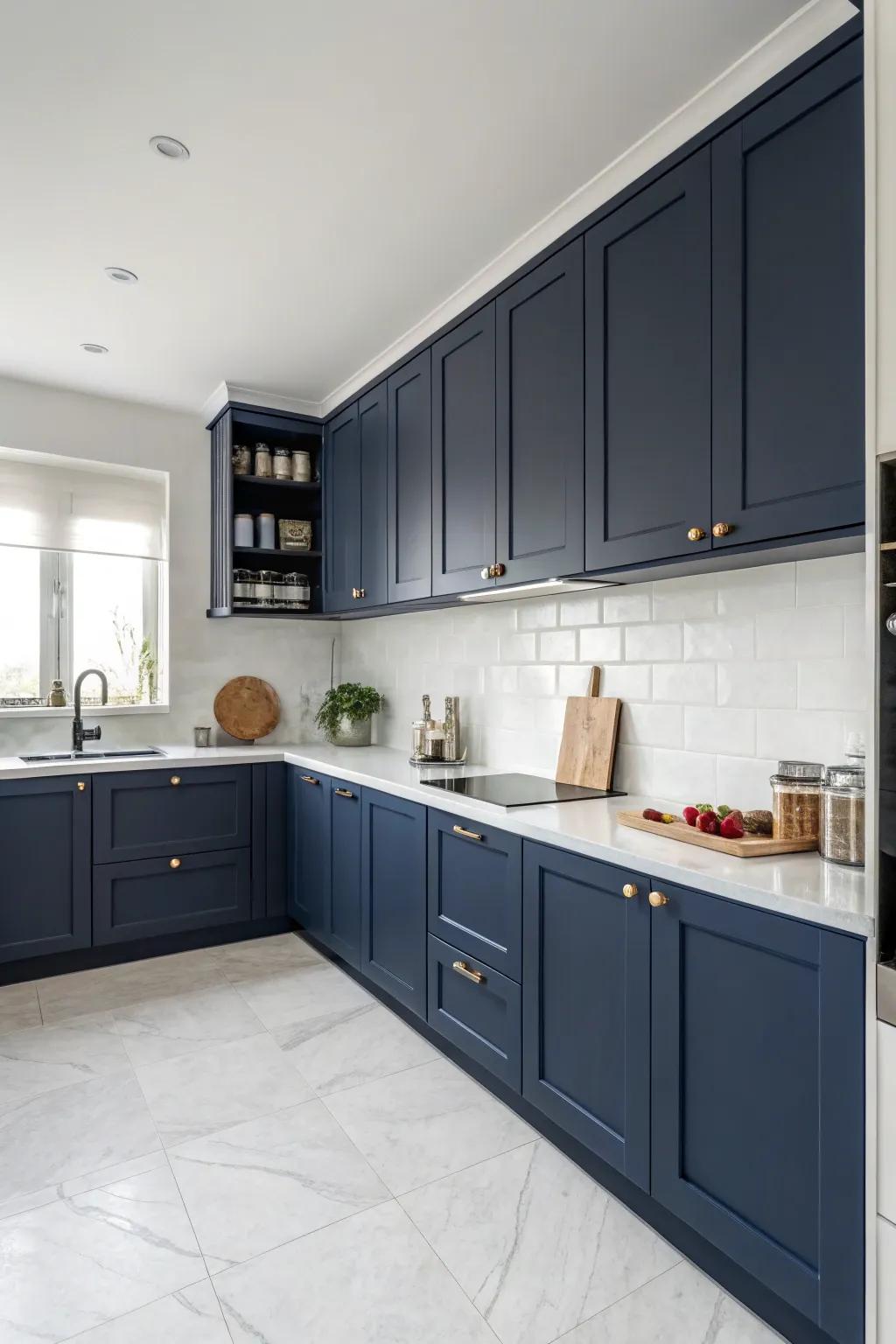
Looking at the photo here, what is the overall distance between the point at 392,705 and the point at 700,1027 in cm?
252

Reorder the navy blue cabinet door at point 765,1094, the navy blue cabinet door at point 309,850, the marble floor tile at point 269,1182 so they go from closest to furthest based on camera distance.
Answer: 1. the navy blue cabinet door at point 765,1094
2. the marble floor tile at point 269,1182
3. the navy blue cabinet door at point 309,850

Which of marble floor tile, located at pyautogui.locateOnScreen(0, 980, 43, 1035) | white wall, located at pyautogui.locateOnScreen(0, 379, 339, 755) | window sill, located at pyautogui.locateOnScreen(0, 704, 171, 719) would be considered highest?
white wall, located at pyautogui.locateOnScreen(0, 379, 339, 755)

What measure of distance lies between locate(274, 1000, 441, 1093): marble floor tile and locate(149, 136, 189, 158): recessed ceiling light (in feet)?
8.58

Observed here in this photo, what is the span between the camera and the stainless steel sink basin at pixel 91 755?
348cm

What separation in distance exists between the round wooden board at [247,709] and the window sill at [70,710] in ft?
0.91

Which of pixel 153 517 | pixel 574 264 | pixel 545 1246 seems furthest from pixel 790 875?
pixel 153 517

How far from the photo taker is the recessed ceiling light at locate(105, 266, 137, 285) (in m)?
2.62

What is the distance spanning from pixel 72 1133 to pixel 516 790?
1.56 m

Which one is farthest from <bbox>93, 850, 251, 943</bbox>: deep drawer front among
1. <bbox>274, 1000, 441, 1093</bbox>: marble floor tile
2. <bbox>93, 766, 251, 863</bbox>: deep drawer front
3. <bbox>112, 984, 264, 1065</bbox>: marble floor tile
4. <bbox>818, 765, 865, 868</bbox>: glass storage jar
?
<bbox>818, 765, 865, 868</bbox>: glass storage jar

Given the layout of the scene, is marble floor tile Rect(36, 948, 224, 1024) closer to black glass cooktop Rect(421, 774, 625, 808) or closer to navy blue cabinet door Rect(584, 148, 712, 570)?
black glass cooktop Rect(421, 774, 625, 808)

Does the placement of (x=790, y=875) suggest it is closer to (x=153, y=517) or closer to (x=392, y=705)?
(x=392, y=705)

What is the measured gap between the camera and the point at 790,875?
1.53 m

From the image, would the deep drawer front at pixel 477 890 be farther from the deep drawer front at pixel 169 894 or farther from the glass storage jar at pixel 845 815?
the deep drawer front at pixel 169 894

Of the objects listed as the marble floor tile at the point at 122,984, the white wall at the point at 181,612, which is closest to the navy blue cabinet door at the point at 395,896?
the marble floor tile at the point at 122,984
